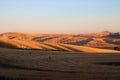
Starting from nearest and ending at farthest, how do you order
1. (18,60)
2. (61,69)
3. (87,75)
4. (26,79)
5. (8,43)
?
(26,79)
(87,75)
(61,69)
(18,60)
(8,43)

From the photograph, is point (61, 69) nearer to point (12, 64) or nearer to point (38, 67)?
point (38, 67)

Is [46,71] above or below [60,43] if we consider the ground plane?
above

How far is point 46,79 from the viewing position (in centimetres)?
1333

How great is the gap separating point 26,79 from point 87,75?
3027 mm

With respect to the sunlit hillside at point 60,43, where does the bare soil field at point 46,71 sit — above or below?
above

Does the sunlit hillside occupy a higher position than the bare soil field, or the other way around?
the bare soil field

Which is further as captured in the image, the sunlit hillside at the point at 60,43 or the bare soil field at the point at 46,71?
the sunlit hillside at the point at 60,43

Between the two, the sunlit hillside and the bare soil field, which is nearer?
the bare soil field

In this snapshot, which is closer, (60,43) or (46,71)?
(46,71)

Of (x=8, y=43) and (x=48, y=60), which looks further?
(x=8, y=43)

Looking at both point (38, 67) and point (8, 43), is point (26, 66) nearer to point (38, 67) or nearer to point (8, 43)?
point (38, 67)

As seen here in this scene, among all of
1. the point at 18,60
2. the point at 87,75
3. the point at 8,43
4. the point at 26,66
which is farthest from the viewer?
the point at 8,43

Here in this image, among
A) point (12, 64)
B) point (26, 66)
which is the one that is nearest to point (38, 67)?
point (26, 66)

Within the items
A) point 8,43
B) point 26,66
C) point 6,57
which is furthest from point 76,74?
point 8,43
